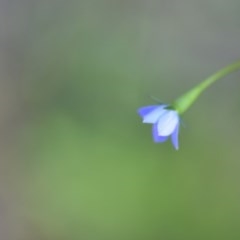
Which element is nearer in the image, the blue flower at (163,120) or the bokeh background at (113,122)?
the blue flower at (163,120)

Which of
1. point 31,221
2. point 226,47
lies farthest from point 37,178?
point 226,47

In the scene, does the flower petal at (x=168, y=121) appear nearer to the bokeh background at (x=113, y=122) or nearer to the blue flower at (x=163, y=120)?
Answer: the blue flower at (x=163, y=120)

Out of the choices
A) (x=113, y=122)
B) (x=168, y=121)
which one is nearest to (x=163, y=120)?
(x=168, y=121)

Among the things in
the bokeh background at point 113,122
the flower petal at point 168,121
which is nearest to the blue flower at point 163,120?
the flower petal at point 168,121

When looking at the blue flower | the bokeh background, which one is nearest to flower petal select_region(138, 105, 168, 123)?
the blue flower

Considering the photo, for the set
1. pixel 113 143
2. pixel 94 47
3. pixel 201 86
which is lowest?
pixel 201 86

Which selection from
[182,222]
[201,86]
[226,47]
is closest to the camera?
[201,86]

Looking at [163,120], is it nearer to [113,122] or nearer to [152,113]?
[152,113]

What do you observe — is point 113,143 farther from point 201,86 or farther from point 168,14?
point 201,86
